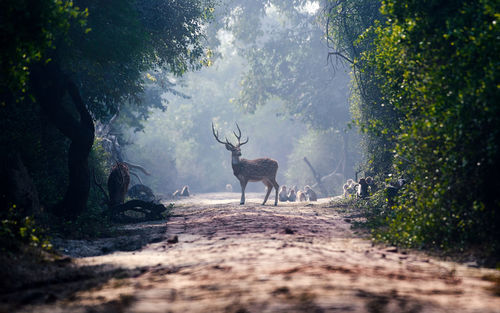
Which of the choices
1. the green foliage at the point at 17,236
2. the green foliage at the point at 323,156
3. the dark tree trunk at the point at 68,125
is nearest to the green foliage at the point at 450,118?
the green foliage at the point at 17,236

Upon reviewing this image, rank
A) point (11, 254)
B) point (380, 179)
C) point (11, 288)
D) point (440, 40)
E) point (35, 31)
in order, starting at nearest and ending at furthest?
point (11, 288), point (11, 254), point (35, 31), point (440, 40), point (380, 179)

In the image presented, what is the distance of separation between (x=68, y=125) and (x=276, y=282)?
25.9 ft

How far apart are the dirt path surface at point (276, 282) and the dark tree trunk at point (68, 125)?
405cm

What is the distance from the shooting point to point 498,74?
5.52m

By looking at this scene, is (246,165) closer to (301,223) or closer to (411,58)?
(301,223)

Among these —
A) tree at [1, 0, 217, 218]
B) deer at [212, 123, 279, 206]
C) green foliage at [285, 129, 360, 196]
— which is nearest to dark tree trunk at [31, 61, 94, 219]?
tree at [1, 0, 217, 218]

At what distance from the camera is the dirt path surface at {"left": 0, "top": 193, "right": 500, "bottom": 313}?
340cm

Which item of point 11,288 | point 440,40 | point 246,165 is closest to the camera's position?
point 11,288

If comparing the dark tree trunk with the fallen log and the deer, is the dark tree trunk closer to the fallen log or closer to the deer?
the fallen log

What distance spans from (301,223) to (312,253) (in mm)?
4222

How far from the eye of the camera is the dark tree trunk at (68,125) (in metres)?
9.81

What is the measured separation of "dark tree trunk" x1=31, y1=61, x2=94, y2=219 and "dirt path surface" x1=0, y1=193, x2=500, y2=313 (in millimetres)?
4047

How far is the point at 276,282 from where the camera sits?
3.98m

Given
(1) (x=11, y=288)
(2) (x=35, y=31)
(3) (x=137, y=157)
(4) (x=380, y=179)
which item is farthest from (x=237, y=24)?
(1) (x=11, y=288)
